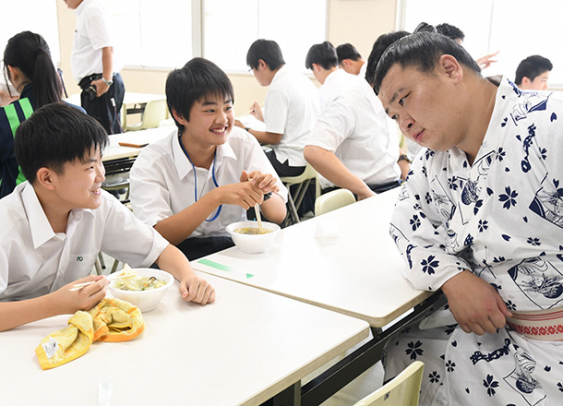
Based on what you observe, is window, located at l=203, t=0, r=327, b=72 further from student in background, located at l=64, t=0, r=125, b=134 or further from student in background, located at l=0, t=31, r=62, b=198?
student in background, located at l=0, t=31, r=62, b=198

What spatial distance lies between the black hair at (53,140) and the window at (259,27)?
18.6ft

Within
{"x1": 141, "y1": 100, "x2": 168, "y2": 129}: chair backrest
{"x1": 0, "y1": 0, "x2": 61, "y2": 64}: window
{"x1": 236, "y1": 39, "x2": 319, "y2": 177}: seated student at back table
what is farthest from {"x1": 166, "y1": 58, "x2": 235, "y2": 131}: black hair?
{"x1": 0, "y1": 0, "x2": 61, "y2": 64}: window

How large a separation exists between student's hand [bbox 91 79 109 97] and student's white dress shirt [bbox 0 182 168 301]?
326cm

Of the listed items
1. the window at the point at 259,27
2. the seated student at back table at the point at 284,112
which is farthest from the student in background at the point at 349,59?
the window at the point at 259,27

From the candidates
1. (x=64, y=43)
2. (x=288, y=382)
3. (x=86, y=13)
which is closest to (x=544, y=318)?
(x=288, y=382)

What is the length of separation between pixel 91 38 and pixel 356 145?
2788mm

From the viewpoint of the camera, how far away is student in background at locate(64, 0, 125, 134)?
4.50 m

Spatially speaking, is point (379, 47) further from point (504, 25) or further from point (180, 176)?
point (504, 25)

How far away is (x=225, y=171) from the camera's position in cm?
214

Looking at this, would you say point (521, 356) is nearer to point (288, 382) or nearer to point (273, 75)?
point (288, 382)

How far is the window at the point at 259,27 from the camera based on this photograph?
6.99 metres

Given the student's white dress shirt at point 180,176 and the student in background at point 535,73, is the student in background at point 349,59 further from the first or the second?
the student's white dress shirt at point 180,176

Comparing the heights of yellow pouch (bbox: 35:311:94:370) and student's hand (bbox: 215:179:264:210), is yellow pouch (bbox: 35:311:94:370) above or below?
below

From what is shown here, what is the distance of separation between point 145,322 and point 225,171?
996 millimetres
